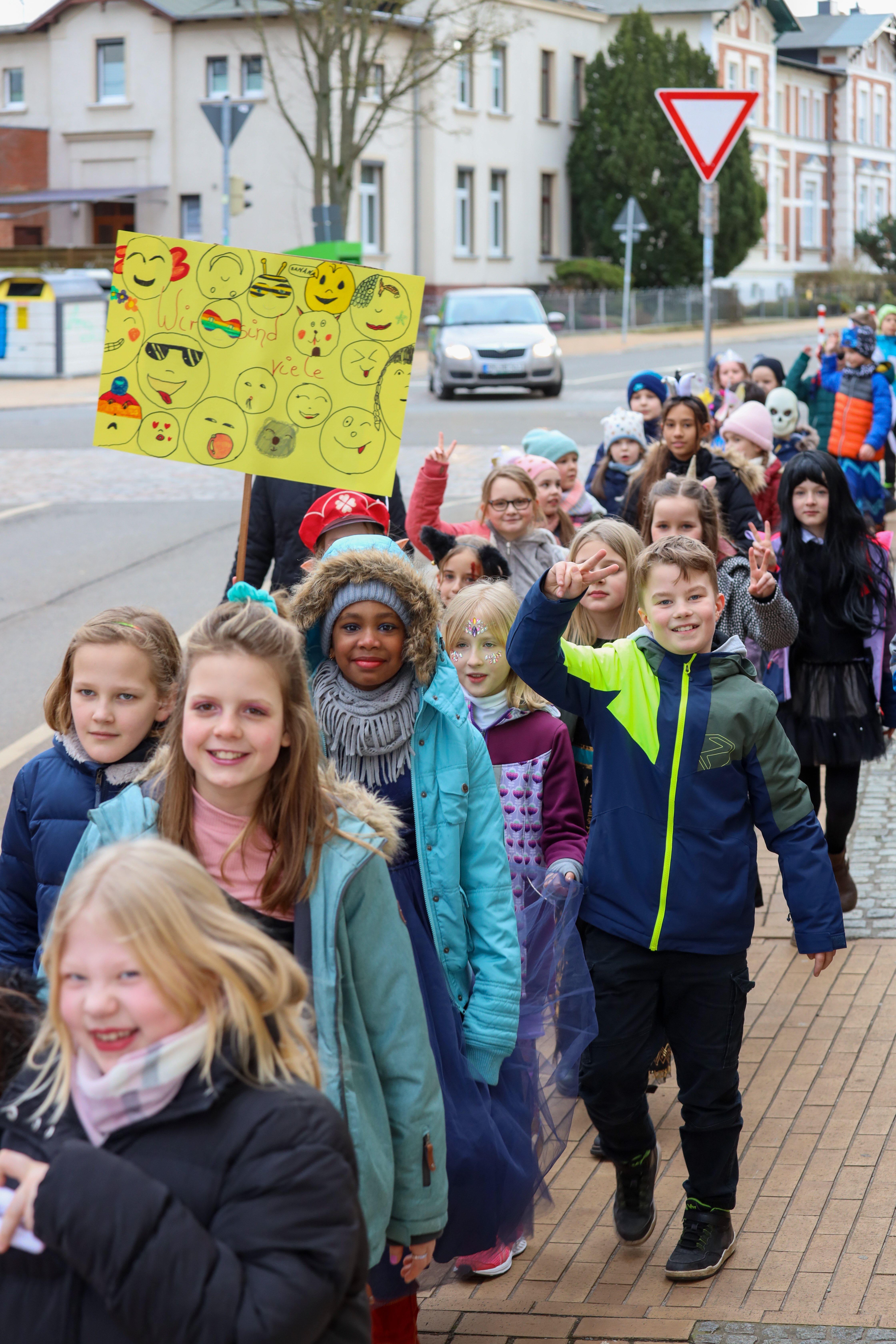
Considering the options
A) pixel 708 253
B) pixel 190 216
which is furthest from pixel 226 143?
pixel 190 216

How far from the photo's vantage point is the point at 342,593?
11.6 feet

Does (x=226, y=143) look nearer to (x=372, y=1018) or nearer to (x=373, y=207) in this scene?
(x=372, y=1018)

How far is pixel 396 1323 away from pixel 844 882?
3.83 meters

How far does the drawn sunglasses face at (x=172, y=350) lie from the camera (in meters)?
5.23

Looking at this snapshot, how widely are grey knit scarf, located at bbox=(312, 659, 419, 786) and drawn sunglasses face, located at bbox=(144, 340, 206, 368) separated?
205 centimetres

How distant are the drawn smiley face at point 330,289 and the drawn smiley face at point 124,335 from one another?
21.3 inches

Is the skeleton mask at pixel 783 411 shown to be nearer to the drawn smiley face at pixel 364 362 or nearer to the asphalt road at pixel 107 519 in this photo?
the asphalt road at pixel 107 519

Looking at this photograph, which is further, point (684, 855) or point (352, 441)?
point (352, 441)

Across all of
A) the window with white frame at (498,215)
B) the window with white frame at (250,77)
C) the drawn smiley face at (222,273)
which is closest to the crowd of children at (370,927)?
the drawn smiley face at (222,273)

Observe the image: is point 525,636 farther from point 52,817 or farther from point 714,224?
point 714,224

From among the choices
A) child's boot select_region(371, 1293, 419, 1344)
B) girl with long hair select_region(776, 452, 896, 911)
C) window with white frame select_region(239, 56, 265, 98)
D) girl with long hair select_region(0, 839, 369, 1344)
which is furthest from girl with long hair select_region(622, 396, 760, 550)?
window with white frame select_region(239, 56, 265, 98)

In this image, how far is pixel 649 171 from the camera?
173 ft

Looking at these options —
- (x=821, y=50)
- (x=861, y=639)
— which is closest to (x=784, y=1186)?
(x=861, y=639)

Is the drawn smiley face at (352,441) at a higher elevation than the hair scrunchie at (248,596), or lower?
higher
